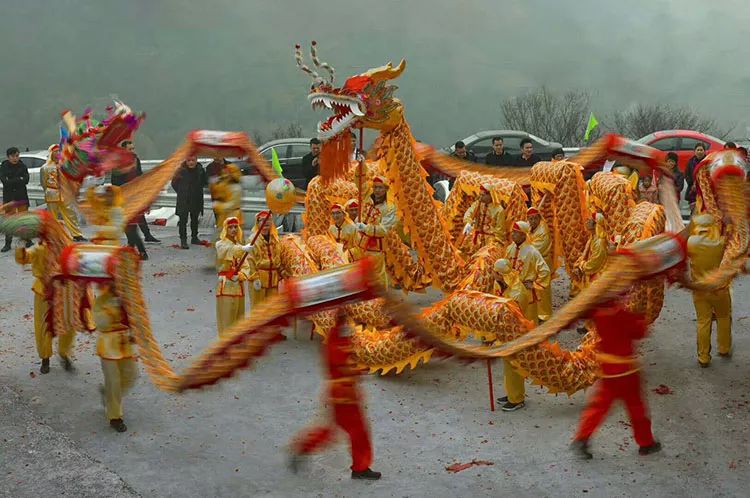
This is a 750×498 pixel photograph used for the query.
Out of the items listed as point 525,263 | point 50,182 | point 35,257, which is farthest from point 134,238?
point 525,263

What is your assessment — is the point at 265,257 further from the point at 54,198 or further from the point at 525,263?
the point at 54,198

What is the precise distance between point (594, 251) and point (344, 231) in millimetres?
2280

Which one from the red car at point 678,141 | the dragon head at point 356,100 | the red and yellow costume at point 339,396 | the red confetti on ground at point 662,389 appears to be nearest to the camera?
the red and yellow costume at point 339,396

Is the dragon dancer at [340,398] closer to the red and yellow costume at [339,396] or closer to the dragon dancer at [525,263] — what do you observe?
the red and yellow costume at [339,396]

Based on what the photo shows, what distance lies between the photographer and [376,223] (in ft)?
27.2

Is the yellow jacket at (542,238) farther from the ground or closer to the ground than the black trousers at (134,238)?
farther from the ground

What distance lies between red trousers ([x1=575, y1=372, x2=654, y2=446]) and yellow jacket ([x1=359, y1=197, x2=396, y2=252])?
3327 millimetres

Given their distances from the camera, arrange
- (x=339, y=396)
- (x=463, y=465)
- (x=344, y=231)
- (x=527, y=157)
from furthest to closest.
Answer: (x=527, y=157) < (x=344, y=231) < (x=463, y=465) < (x=339, y=396)

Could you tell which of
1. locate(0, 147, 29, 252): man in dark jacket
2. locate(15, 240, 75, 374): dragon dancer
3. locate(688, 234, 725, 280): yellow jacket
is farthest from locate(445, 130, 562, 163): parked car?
locate(15, 240, 75, 374): dragon dancer

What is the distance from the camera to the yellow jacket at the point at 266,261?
312 inches

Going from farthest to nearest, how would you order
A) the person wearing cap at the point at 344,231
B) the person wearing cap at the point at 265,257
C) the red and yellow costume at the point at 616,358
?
the person wearing cap at the point at 344,231 → the person wearing cap at the point at 265,257 → the red and yellow costume at the point at 616,358

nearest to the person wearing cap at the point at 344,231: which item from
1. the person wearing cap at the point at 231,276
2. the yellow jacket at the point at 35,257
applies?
the person wearing cap at the point at 231,276

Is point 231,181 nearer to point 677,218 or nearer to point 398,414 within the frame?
point 398,414

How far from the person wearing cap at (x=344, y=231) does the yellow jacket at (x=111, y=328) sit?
111 inches
